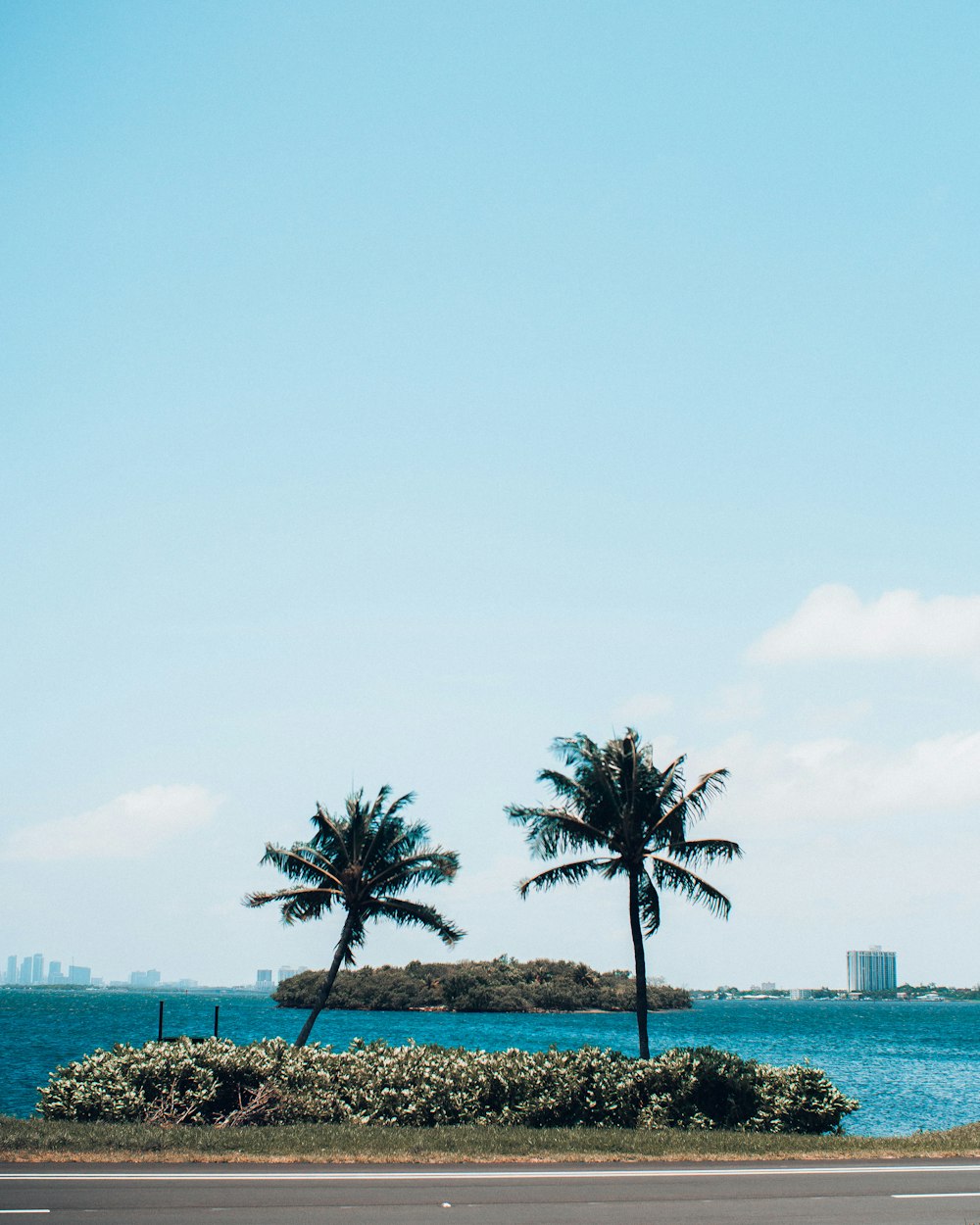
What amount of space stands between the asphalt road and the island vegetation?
136 meters

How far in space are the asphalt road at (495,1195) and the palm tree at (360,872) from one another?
52.5 ft

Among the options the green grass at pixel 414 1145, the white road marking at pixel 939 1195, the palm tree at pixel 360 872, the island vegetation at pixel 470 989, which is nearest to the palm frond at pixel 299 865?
the palm tree at pixel 360 872

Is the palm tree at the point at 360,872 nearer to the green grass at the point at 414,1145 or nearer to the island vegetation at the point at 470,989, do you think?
the green grass at the point at 414,1145

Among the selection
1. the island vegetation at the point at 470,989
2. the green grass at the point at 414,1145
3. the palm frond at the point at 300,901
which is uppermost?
the palm frond at the point at 300,901

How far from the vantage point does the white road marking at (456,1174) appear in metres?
16.0

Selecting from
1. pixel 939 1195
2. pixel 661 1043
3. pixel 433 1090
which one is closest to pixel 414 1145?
pixel 433 1090

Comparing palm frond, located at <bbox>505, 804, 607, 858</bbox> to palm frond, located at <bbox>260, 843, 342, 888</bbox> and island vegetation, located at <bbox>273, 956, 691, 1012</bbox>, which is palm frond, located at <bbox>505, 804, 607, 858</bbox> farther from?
island vegetation, located at <bbox>273, 956, 691, 1012</bbox>

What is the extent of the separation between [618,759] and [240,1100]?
42.5 ft

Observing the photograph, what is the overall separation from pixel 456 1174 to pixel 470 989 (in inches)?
5397

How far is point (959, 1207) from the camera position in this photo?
14734mm

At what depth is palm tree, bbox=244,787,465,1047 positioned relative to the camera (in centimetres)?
3369

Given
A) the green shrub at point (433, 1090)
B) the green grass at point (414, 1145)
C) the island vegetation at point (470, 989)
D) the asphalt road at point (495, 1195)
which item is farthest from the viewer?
the island vegetation at point (470, 989)

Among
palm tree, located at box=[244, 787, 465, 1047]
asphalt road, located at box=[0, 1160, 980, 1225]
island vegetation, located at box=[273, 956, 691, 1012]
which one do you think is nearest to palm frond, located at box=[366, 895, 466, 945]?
palm tree, located at box=[244, 787, 465, 1047]

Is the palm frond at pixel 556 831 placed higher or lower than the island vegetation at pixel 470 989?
higher
